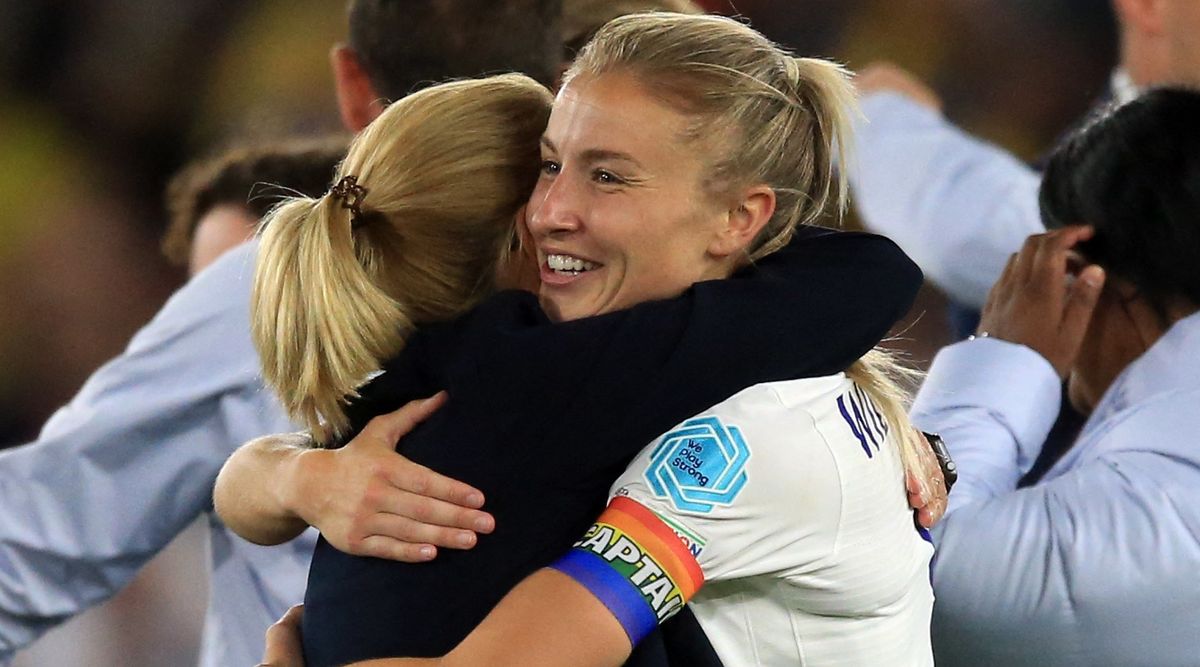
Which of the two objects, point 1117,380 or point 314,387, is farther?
point 1117,380

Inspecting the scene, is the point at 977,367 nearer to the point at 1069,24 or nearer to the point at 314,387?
the point at 314,387

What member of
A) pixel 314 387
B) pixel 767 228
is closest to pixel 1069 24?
pixel 767 228

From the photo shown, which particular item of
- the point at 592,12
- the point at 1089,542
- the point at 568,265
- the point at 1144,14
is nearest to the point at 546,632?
the point at 568,265

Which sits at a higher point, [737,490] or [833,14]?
[737,490]

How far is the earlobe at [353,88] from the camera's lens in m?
1.82

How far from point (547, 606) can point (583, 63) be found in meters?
0.41

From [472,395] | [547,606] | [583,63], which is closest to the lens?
[547,606]

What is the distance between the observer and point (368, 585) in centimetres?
103

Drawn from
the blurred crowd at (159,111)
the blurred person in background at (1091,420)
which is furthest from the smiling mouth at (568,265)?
the blurred crowd at (159,111)

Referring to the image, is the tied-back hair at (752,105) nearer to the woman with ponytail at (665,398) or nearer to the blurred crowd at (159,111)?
the woman with ponytail at (665,398)

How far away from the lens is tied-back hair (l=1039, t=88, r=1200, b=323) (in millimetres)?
1523

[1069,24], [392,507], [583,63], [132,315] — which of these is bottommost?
[132,315]

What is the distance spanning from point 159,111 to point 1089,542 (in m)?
2.29

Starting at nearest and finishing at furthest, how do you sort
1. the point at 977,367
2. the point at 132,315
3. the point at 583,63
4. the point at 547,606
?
the point at 547,606, the point at 583,63, the point at 977,367, the point at 132,315
